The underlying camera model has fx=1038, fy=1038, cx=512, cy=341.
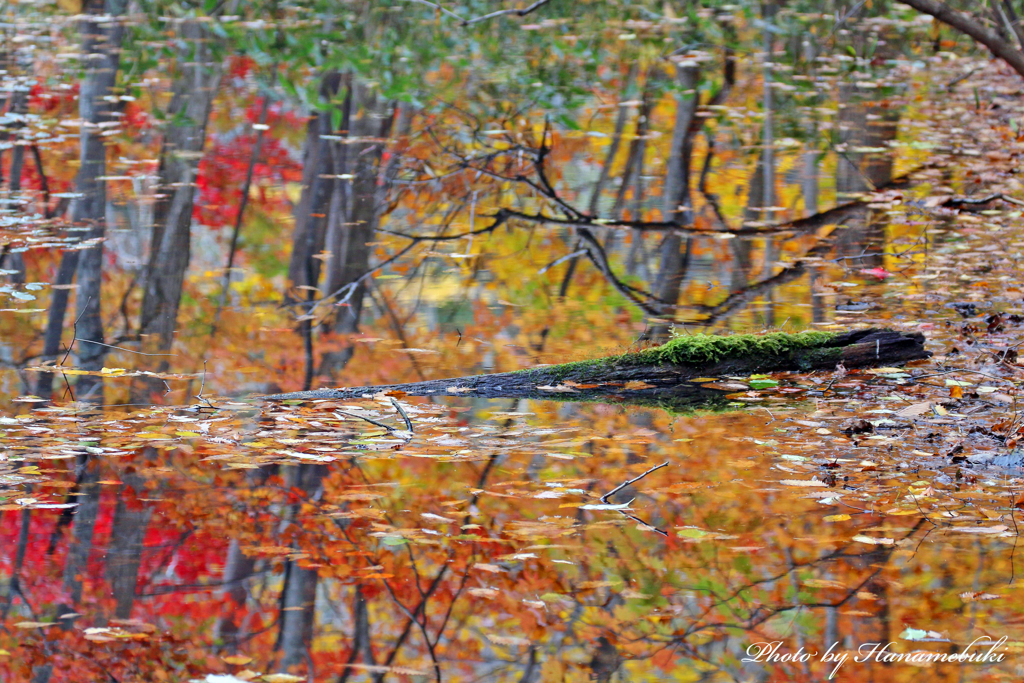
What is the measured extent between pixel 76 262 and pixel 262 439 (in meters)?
3.53

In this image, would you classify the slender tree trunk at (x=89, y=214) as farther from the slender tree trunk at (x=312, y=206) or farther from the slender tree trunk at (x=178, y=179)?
the slender tree trunk at (x=312, y=206)

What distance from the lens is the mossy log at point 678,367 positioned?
577 centimetres

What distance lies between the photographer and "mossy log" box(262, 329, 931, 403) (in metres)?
5.77

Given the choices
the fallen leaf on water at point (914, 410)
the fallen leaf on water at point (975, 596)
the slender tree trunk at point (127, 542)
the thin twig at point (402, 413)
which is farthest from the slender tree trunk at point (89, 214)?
the fallen leaf on water at point (975, 596)

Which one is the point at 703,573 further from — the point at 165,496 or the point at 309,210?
the point at 309,210

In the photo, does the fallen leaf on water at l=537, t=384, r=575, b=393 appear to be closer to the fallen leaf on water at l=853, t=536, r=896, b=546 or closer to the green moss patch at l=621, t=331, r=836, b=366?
the green moss patch at l=621, t=331, r=836, b=366

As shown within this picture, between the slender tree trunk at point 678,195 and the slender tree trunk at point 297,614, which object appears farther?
the slender tree trunk at point 678,195

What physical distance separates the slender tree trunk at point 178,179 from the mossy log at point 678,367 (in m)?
1.86

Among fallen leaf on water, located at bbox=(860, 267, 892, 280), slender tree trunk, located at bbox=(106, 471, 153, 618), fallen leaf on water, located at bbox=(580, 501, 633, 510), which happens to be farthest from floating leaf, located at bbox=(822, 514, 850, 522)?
fallen leaf on water, located at bbox=(860, 267, 892, 280)

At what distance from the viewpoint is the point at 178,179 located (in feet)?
33.1

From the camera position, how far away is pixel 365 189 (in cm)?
998

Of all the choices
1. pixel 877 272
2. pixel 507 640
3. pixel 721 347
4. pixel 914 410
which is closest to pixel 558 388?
pixel 721 347

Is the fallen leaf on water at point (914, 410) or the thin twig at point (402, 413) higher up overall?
the fallen leaf on water at point (914, 410)

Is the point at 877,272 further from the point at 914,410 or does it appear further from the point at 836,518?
the point at 836,518
